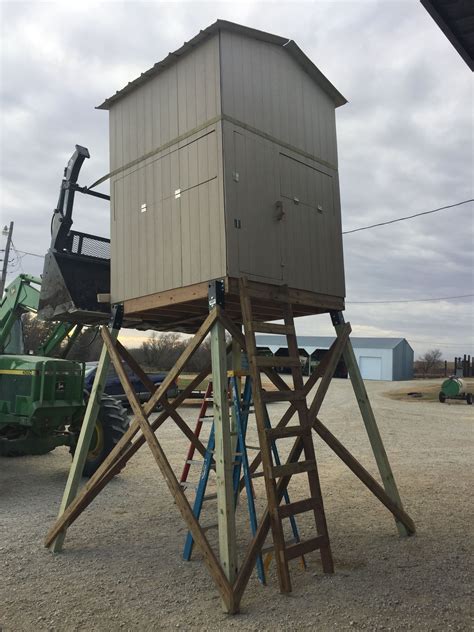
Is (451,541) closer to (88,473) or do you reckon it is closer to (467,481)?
(467,481)

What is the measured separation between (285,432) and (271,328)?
3.68ft

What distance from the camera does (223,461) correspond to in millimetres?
4930

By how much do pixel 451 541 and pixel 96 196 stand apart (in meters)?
6.59

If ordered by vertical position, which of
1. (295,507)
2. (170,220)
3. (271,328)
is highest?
(170,220)

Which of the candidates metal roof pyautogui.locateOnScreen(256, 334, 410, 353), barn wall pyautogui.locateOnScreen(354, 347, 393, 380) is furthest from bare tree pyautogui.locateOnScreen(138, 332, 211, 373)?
barn wall pyautogui.locateOnScreen(354, 347, 393, 380)

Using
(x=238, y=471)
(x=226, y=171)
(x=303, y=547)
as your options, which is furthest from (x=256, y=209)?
(x=303, y=547)

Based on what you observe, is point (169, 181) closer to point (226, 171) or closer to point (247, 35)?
point (226, 171)

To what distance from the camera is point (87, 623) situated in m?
4.30

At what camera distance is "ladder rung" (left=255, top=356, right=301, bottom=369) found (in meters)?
5.42

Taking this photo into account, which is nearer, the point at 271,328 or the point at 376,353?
the point at 271,328

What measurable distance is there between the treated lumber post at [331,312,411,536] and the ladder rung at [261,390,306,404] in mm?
1278

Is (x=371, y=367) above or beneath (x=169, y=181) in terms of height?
beneath

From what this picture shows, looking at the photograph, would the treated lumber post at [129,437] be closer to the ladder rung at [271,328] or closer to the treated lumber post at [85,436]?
the treated lumber post at [85,436]

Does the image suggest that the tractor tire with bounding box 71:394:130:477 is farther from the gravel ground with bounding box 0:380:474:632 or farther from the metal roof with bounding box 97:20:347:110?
the metal roof with bounding box 97:20:347:110
